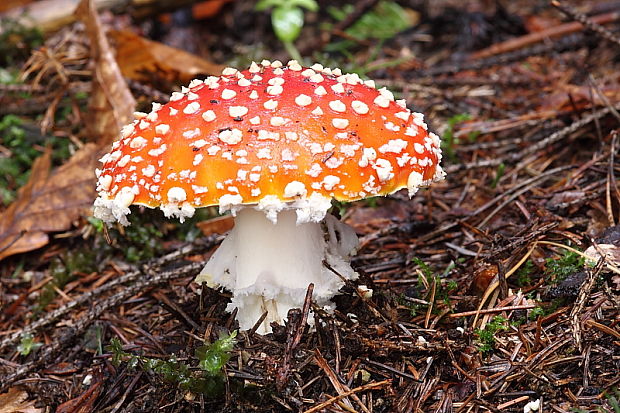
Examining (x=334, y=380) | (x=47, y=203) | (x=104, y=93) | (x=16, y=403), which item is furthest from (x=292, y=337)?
(x=104, y=93)

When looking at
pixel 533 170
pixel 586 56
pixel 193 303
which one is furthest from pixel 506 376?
pixel 586 56

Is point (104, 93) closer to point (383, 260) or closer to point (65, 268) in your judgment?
point (65, 268)

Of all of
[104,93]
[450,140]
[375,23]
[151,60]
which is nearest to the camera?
[450,140]

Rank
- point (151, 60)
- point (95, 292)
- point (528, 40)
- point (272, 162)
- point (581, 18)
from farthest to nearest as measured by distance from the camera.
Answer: point (528, 40) → point (151, 60) → point (581, 18) → point (95, 292) → point (272, 162)

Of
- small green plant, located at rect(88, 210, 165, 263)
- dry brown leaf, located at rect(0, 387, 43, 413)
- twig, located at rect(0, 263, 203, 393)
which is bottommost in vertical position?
small green plant, located at rect(88, 210, 165, 263)

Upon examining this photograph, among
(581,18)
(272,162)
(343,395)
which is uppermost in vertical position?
(272,162)

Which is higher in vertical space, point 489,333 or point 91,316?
point 489,333

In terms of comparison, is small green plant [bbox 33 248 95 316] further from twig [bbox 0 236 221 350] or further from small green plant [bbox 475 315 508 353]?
small green plant [bbox 475 315 508 353]

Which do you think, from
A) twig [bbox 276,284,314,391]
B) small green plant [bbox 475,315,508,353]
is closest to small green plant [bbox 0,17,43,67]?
twig [bbox 276,284,314,391]
